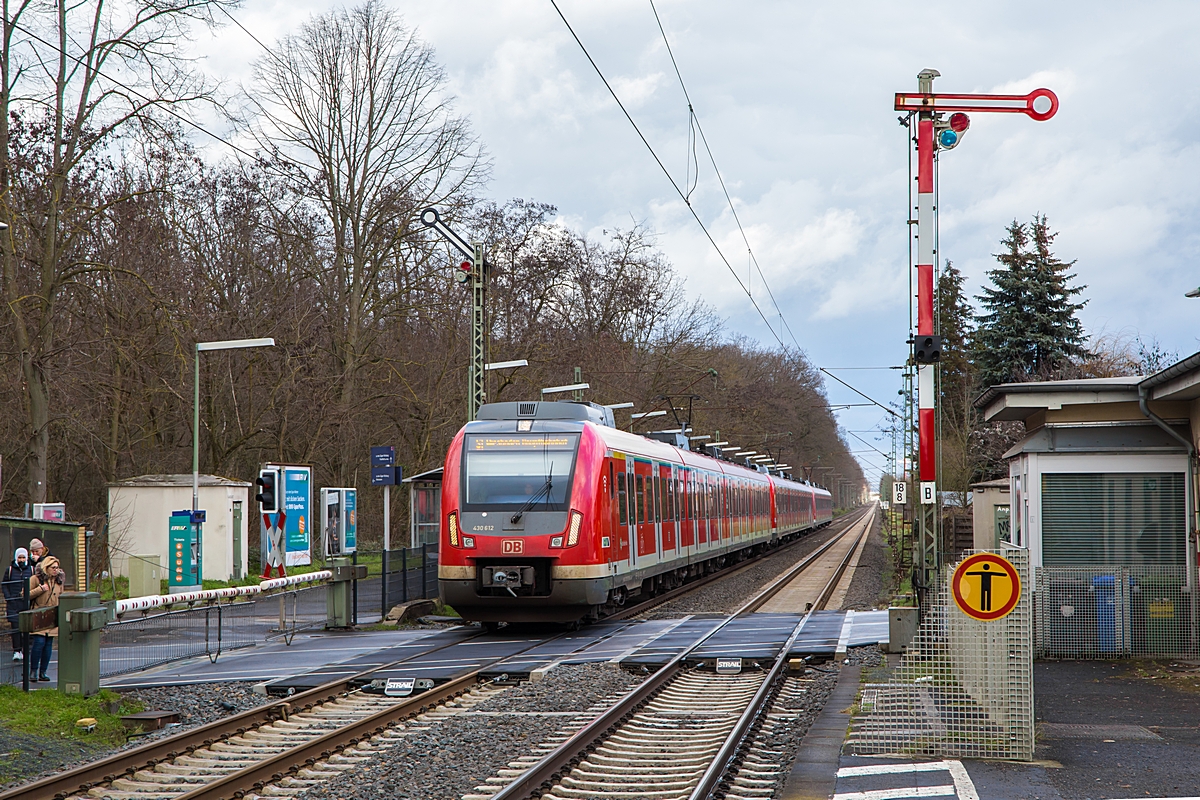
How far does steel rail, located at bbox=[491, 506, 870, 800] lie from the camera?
7.80 m

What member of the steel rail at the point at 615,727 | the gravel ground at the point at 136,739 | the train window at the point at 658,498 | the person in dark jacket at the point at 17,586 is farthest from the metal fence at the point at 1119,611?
the person in dark jacket at the point at 17,586

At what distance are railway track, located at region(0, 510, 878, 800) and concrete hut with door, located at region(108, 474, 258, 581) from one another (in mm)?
14482

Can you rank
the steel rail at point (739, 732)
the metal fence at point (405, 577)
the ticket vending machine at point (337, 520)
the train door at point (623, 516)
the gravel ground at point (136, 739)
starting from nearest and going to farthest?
the steel rail at point (739, 732) → the gravel ground at point (136, 739) → the train door at point (623, 516) → the metal fence at point (405, 577) → the ticket vending machine at point (337, 520)

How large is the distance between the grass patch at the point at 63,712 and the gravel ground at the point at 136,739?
216 mm

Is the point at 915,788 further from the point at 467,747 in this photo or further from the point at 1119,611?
the point at 1119,611

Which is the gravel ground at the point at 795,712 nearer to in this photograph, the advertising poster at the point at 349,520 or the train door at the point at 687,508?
the train door at the point at 687,508

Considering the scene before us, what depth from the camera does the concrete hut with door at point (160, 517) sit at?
25516mm

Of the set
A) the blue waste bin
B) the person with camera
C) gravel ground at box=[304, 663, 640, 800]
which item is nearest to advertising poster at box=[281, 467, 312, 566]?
the person with camera

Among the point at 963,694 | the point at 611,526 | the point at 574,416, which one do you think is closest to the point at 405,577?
the point at 611,526

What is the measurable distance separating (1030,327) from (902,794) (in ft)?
136

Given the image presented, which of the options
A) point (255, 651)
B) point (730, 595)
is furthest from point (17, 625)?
point (730, 595)

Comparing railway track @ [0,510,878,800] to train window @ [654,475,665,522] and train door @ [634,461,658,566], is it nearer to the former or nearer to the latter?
train door @ [634,461,658,566]

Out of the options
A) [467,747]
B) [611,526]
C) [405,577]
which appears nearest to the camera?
[467,747]

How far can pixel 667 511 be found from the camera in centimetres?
2352
